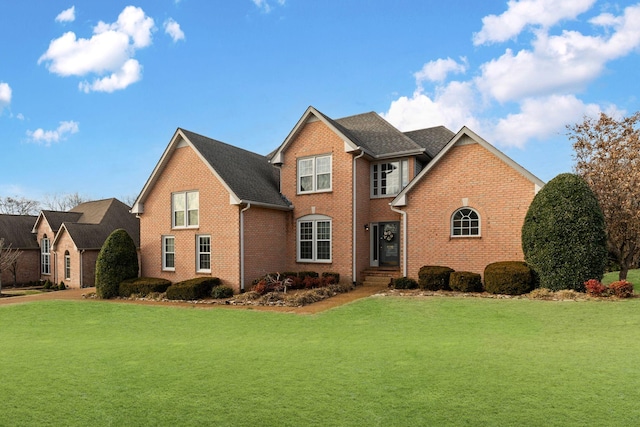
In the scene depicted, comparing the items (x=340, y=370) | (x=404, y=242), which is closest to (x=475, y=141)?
(x=404, y=242)

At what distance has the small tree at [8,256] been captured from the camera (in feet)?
83.5


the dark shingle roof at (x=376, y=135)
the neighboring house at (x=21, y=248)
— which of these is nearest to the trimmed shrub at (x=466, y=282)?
the dark shingle roof at (x=376, y=135)

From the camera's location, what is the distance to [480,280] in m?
14.8

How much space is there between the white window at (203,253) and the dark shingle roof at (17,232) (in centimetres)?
1948

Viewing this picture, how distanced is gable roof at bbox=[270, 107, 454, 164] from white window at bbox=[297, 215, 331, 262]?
370 centimetres

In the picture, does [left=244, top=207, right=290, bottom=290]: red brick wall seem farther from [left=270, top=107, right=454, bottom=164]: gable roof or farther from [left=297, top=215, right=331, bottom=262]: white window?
[left=270, top=107, right=454, bottom=164]: gable roof

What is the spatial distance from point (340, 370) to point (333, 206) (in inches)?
524

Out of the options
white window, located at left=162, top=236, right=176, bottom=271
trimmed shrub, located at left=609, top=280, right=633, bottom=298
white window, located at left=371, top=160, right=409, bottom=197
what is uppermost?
white window, located at left=371, top=160, right=409, bottom=197

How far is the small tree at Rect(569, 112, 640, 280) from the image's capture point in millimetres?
16719

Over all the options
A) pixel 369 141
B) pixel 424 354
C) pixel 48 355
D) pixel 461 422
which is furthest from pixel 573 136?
pixel 48 355

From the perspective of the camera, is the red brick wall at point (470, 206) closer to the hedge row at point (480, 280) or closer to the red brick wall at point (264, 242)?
the hedge row at point (480, 280)

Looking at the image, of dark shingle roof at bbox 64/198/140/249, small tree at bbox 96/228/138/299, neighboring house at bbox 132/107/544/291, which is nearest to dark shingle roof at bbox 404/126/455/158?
neighboring house at bbox 132/107/544/291

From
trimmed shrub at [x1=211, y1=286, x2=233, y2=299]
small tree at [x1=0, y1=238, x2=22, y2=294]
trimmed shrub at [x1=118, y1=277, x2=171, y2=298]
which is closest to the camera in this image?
trimmed shrub at [x1=211, y1=286, x2=233, y2=299]

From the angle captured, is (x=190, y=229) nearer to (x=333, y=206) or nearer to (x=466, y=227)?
(x=333, y=206)
